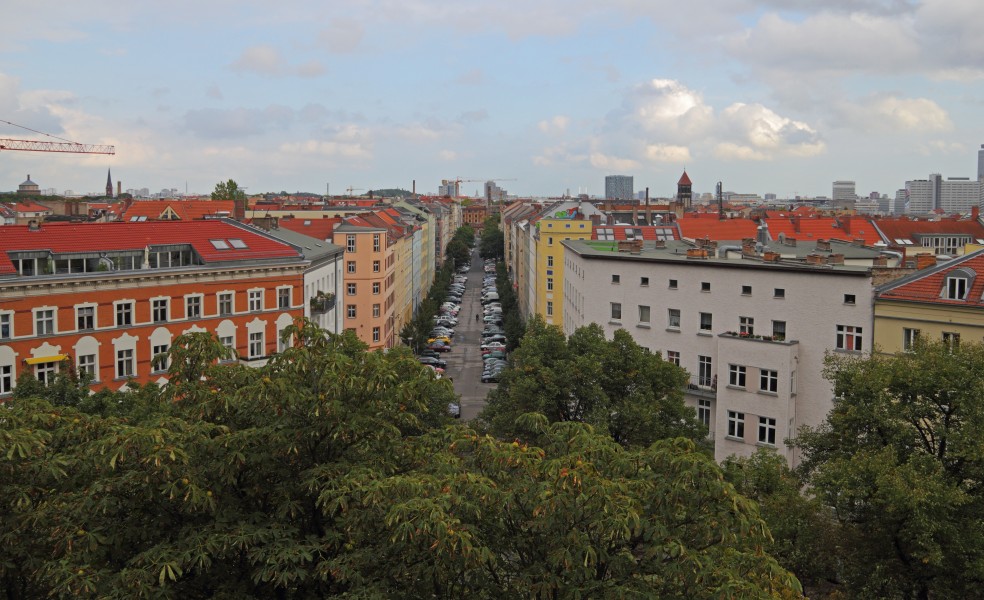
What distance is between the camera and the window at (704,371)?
46312mm

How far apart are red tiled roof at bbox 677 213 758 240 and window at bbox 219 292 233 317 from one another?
52.2 metres

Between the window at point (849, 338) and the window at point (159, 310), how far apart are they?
3334cm

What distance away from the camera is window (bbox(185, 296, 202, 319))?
4469 cm

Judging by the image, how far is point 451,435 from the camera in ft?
51.6

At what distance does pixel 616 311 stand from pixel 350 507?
129 feet

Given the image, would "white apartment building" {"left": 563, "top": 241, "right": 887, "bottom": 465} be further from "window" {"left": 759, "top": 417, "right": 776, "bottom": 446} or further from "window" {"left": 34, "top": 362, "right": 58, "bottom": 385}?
"window" {"left": 34, "top": 362, "right": 58, "bottom": 385}

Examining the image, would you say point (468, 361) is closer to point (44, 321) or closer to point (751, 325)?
point (751, 325)

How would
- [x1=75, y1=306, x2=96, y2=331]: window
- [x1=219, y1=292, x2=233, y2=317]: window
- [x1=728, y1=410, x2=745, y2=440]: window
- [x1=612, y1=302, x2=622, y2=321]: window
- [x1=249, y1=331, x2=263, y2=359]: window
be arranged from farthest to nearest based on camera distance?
[x1=612, y1=302, x2=622, y2=321]: window, [x1=249, y1=331, x2=263, y2=359]: window, [x1=219, y1=292, x2=233, y2=317]: window, [x1=728, y1=410, x2=745, y2=440]: window, [x1=75, y1=306, x2=96, y2=331]: window

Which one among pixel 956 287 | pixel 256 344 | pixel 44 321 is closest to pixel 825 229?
pixel 956 287

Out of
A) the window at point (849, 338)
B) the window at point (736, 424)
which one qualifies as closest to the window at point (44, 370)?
the window at point (736, 424)

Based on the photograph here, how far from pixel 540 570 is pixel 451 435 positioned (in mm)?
3854

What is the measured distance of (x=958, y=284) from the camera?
38.2m

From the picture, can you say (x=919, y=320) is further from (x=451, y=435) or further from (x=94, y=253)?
(x=94, y=253)

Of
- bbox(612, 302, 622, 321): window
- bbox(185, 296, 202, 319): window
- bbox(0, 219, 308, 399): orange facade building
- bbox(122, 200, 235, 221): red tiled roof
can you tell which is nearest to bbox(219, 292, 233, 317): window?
bbox(0, 219, 308, 399): orange facade building
